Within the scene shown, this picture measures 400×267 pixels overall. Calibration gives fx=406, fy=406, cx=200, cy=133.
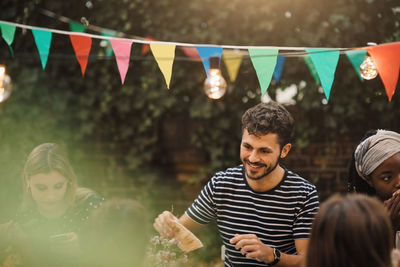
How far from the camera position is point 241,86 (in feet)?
12.6

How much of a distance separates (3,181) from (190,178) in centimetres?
188

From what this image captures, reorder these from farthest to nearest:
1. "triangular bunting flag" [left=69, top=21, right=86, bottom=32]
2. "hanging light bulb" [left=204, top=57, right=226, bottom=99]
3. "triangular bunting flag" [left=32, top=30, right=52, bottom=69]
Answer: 1. "triangular bunting flag" [left=69, top=21, right=86, bottom=32]
2. "hanging light bulb" [left=204, top=57, right=226, bottom=99]
3. "triangular bunting flag" [left=32, top=30, right=52, bottom=69]

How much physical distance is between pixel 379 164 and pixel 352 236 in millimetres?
988

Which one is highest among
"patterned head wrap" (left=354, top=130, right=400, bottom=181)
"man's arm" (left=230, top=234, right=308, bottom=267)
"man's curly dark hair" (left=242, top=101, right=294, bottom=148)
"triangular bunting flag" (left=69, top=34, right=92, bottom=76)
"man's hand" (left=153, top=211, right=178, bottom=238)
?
"triangular bunting flag" (left=69, top=34, right=92, bottom=76)

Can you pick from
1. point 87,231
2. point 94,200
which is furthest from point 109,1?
point 87,231

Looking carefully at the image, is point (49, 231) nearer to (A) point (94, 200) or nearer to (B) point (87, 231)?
(A) point (94, 200)

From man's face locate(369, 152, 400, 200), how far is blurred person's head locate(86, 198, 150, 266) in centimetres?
128

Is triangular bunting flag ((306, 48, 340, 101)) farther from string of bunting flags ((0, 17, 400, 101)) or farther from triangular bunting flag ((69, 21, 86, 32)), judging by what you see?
triangular bunting flag ((69, 21, 86, 32))

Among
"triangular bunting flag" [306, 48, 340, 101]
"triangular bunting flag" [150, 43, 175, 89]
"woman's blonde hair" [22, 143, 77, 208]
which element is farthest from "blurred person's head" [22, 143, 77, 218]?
"triangular bunting flag" [306, 48, 340, 101]

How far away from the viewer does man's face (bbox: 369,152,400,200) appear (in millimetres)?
2006

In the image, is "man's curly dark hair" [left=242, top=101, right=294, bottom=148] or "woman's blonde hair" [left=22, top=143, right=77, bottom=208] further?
"woman's blonde hair" [left=22, top=143, right=77, bottom=208]

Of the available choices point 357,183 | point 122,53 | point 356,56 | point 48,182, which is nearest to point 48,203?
point 48,182

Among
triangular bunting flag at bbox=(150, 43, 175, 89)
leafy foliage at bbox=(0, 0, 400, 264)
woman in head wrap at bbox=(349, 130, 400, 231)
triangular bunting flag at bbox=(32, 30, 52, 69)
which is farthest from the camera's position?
leafy foliage at bbox=(0, 0, 400, 264)

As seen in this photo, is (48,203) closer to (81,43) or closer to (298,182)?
(81,43)
